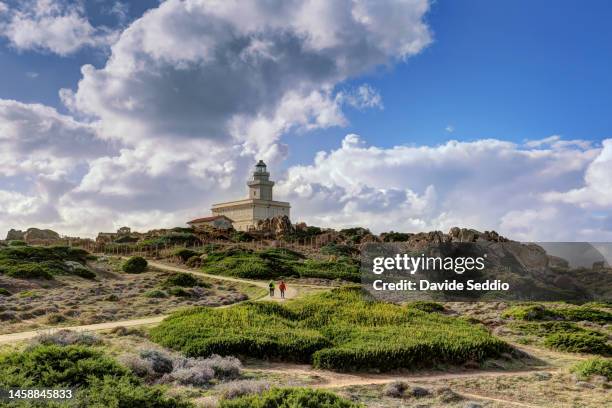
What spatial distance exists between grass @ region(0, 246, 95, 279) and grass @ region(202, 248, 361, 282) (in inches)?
414

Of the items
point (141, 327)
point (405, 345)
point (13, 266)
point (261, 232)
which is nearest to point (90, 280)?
point (13, 266)

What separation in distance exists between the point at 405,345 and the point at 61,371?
10130mm

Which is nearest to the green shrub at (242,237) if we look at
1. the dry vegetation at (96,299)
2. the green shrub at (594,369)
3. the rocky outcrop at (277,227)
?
the rocky outcrop at (277,227)

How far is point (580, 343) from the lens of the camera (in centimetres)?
2134

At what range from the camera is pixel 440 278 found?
4266cm

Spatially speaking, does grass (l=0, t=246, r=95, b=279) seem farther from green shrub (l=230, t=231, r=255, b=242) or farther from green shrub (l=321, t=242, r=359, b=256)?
green shrub (l=321, t=242, r=359, b=256)

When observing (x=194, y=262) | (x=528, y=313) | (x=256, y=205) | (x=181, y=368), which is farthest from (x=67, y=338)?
(x=256, y=205)

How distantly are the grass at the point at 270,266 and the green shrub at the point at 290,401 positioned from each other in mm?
32689

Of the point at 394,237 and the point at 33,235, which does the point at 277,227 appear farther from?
the point at 33,235

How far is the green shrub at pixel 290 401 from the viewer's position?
31.8ft

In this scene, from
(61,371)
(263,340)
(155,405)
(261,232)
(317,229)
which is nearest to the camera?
(155,405)

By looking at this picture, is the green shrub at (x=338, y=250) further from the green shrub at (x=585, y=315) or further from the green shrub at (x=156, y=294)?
the green shrub at (x=585, y=315)

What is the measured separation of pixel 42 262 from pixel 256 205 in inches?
2435

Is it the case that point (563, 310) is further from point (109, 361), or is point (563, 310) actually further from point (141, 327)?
point (109, 361)
